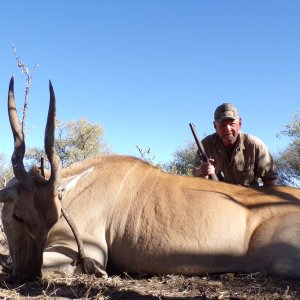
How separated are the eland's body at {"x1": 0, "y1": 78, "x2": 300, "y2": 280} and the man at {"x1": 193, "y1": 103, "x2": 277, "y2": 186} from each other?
1364mm

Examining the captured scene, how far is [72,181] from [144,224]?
69 centimetres

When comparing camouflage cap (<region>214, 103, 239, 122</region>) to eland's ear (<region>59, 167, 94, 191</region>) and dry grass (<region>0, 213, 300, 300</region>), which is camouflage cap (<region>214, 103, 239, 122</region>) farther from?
dry grass (<region>0, 213, 300, 300</region>)

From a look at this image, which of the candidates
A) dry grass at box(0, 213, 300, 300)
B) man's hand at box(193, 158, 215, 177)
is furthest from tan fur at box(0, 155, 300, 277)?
man's hand at box(193, 158, 215, 177)

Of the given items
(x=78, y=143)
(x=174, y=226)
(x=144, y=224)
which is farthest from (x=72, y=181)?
(x=78, y=143)

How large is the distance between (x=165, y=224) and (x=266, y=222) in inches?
31.4

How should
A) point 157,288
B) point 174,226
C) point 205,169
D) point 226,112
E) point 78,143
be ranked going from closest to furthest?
point 157,288, point 174,226, point 205,169, point 226,112, point 78,143

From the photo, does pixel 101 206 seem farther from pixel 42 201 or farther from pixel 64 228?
pixel 42 201

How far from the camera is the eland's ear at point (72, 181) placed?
12.4ft

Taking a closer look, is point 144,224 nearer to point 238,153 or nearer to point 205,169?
point 205,169

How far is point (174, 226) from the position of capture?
3.76m

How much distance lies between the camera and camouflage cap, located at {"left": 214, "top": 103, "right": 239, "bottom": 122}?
17.9ft

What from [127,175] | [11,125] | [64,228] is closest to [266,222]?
[127,175]

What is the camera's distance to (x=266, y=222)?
146 inches

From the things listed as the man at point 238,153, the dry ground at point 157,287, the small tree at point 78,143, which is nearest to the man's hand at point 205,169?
the man at point 238,153
